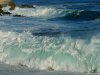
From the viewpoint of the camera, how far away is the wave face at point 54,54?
1144 centimetres

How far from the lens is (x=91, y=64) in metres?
11.1

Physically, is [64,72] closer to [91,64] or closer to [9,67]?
[91,64]

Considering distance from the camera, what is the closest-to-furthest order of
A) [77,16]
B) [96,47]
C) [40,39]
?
[96,47] → [40,39] → [77,16]

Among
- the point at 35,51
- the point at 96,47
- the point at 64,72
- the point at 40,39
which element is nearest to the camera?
the point at 64,72

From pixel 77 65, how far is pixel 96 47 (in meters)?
0.88

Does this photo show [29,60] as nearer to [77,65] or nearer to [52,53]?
[52,53]

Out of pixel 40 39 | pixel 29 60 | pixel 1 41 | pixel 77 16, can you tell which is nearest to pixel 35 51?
pixel 29 60

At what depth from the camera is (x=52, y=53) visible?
12.3 metres

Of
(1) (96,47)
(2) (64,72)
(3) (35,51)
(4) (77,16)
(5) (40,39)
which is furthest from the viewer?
(4) (77,16)

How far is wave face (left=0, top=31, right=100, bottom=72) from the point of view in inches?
450

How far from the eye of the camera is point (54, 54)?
40.3 feet

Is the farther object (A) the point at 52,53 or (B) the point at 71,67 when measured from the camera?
Result: (A) the point at 52,53

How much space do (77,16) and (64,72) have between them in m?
25.8

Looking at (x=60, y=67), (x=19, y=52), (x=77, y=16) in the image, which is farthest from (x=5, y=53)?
(x=77, y=16)
